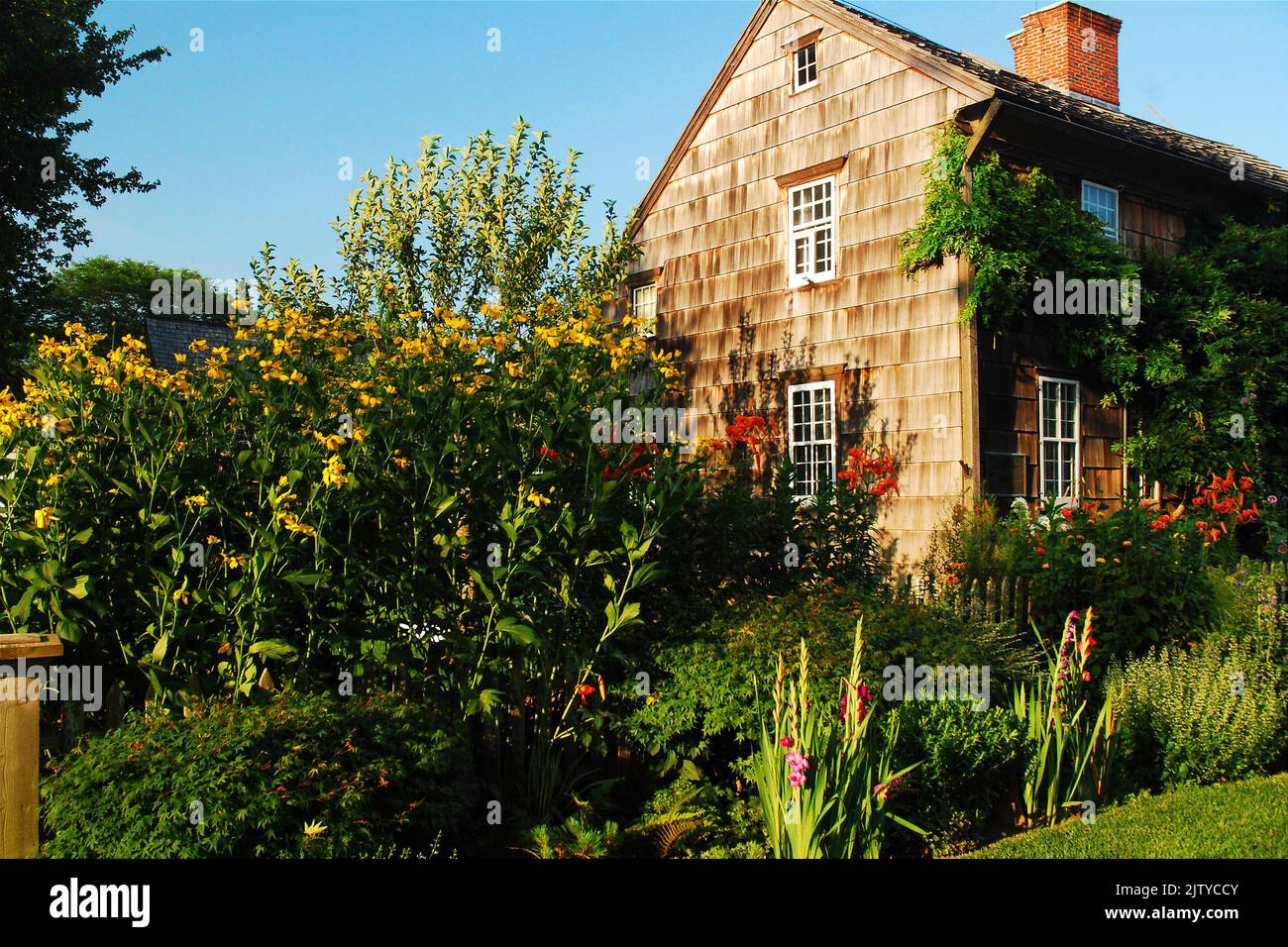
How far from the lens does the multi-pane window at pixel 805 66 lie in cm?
1655

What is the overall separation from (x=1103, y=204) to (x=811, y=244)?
4.61 m

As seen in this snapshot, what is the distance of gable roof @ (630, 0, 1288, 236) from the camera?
47.1 feet

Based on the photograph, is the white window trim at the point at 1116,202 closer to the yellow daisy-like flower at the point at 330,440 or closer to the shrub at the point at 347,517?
the shrub at the point at 347,517

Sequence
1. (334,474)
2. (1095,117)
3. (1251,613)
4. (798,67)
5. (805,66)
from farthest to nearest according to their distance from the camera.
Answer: (798,67)
(805,66)
(1095,117)
(1251,613)
(334,474)

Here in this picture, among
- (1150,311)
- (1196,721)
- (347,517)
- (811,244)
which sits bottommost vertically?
(1196,721)

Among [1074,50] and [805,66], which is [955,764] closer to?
[805,66]

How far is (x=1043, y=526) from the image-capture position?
35.2ft

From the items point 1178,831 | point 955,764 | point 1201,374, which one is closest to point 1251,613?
point 1178,831

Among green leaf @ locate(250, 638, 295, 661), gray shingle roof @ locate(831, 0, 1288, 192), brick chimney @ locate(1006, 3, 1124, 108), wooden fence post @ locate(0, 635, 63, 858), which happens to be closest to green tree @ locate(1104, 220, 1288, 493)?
gray shingle roof @ locate(831, 0, 1288, 192)

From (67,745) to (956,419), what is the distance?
439 inches

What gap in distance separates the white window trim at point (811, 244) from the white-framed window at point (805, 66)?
165 cm

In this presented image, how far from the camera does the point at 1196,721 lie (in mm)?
7379

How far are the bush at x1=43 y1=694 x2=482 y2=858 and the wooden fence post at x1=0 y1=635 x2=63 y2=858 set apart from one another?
100 mm
